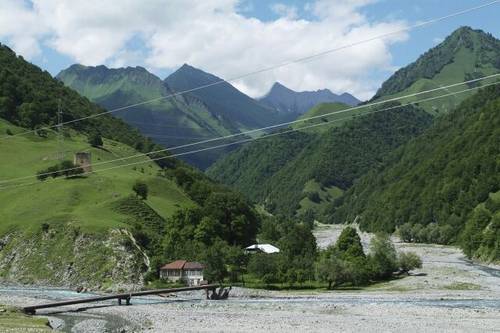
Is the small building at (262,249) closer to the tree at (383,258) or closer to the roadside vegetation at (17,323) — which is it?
the tree at (383,258)

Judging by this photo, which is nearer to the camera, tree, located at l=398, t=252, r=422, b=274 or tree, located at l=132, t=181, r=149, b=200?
tree, located at l=398, t=252, r=422, b=274

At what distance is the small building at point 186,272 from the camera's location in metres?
109

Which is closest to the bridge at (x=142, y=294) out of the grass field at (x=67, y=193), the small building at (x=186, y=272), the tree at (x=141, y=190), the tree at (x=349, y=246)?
the small building at (x=186, y=272)

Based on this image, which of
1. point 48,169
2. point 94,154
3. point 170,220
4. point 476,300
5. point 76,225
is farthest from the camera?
point 94,154

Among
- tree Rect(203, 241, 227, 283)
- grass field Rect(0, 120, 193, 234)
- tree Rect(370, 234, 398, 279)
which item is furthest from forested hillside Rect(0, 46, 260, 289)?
tree Rect(370, 234, 398, 279)

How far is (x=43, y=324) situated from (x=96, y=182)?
91.0 meters

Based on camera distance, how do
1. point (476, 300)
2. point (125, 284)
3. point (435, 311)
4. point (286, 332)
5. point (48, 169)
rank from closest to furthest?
1. point (286, 332)
2. point (435, 311)
3. point (476, 300)
4. point (125, 284)
5. point (48, 169)

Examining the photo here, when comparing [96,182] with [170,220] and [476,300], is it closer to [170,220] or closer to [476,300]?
[170,220]

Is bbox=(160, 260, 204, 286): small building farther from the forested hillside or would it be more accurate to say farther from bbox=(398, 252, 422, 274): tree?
bbox=(398, 252, 422, 274): tree

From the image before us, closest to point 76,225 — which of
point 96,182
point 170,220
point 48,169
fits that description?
point 170,220

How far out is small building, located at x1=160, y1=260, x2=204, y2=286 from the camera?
10881 centimetres

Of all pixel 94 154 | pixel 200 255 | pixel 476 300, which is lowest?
pixel 476 300

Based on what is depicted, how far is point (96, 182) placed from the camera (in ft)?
490

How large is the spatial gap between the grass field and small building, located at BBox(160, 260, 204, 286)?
18.1 m
